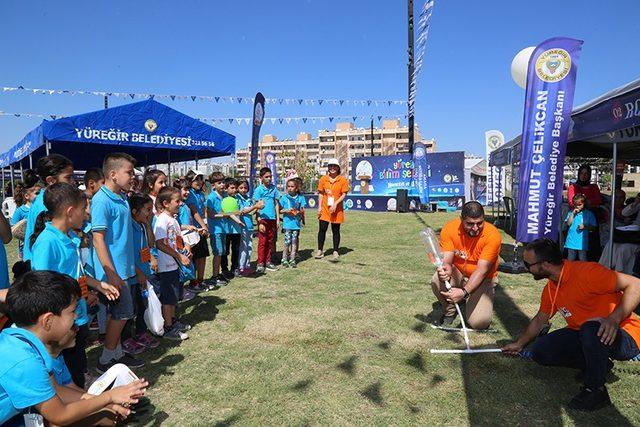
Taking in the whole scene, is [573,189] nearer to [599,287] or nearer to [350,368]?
[599,287]

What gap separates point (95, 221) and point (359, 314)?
2998mm

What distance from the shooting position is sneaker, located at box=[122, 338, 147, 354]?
3881 millimetres

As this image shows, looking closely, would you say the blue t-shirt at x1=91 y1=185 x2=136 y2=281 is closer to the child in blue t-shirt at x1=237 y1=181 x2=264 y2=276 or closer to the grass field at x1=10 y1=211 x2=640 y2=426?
the grass field at x1=10 y1=211 x2=640 y2=426

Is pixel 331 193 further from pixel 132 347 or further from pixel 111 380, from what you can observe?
pixel 111 380

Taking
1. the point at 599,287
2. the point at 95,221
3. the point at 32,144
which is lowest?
the point at 599,287

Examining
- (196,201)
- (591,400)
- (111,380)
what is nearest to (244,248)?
(196,201)

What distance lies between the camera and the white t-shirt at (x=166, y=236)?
168 inches

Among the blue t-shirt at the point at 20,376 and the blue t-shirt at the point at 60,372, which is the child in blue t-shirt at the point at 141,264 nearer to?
the blue t-shirt at the point at 60,372

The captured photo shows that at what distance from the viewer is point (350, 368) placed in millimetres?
3486

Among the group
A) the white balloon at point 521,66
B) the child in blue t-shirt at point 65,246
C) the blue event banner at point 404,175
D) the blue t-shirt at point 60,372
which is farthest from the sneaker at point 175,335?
the blue event banner at point 404,175

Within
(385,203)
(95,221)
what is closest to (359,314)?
(95,221)

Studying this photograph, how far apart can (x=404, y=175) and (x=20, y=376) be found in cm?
2424

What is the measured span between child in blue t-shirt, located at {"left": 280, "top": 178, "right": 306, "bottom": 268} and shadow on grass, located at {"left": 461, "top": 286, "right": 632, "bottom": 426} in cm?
443

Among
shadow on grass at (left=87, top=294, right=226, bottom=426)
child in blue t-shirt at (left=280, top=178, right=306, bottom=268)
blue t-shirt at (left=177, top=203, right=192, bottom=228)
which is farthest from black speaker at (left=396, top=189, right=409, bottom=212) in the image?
shadow on grass at (left=87, top=294, right=226, bottom=426)
